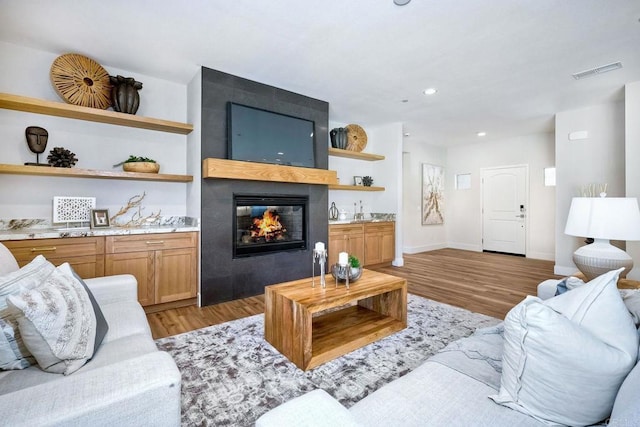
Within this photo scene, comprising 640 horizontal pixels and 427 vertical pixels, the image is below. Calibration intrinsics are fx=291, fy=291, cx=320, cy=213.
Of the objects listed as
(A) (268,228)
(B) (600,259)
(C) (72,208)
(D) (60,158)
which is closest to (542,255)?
(B) (600,259)

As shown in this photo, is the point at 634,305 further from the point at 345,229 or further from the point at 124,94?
the point at 124,94

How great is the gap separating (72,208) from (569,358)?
388 cm

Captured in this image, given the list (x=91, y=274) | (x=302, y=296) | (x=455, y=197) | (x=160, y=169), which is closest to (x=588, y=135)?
(x=455, y=197)

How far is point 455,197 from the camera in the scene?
7.37 metres

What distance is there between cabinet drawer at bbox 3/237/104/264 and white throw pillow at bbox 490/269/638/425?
3.19 metres

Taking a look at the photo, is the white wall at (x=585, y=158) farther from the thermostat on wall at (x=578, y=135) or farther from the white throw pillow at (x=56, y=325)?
the white throw pillow at (x=56, y=325)

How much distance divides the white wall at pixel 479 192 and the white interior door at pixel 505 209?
0.11 meters

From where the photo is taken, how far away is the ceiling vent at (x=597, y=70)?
3.09m

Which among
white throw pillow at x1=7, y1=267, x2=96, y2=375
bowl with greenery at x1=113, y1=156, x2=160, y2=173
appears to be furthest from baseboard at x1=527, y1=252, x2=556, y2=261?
white throw pillow at x1=7, y1=267, x2=96, y2=375

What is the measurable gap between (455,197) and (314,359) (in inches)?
259

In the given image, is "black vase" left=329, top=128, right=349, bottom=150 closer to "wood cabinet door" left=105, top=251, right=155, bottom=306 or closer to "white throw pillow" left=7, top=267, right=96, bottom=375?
"wood cabinet door" left=105, top=251, right=155, bottom=306

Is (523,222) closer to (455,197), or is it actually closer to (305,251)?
(455,197)

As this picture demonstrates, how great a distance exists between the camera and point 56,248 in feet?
8.28

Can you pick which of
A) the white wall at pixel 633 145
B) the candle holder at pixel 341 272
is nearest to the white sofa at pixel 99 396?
Result: the candle holder at pixel 341 272
